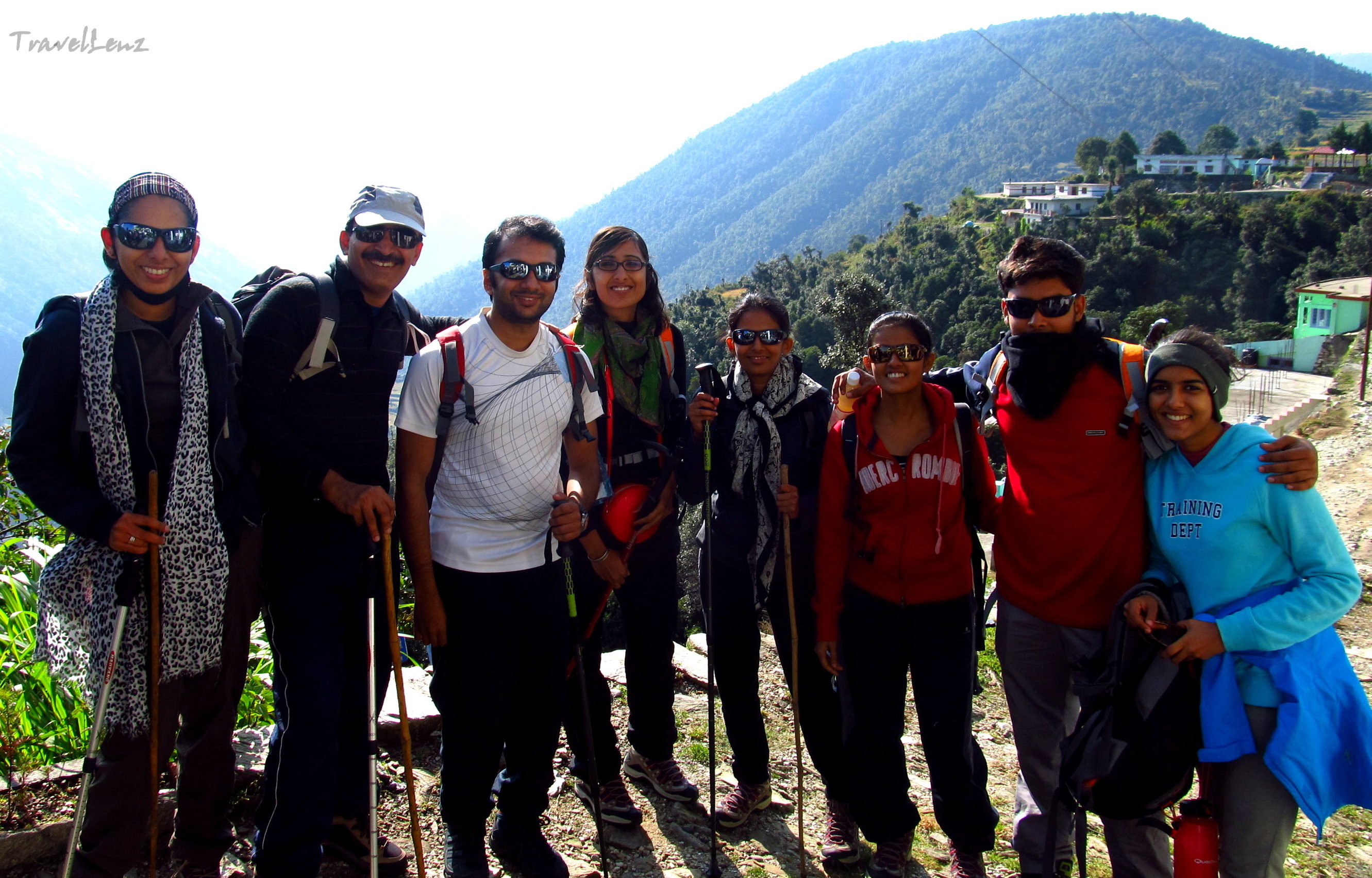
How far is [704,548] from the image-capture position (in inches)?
141

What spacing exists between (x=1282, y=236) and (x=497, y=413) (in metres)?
71.8

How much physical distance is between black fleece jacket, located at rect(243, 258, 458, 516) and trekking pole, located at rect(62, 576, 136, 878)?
51 centimetres

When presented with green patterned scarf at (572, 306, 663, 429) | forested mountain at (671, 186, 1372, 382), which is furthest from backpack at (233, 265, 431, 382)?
forested mountain at (671, 186, 1372, 382)

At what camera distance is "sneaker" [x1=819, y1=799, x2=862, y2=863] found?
3.34 m

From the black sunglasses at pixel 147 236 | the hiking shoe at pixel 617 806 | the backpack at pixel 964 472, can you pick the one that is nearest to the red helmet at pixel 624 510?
the backpack at pixel 964 472

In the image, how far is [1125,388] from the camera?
2912 millimetres

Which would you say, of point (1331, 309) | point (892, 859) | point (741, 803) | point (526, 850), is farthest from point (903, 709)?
point (1331, 309)

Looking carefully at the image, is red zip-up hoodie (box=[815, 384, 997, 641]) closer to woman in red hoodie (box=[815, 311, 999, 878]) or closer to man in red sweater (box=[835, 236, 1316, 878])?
woman in red hoodie (box=[815, 311, 999, 878])

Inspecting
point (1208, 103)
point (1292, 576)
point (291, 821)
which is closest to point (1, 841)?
point (291, 821)

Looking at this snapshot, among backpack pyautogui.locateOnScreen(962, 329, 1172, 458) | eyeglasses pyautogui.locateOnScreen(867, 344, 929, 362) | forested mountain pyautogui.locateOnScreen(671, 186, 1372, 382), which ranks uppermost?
forested mountain pyautogui.locateOnScreen(671, 186, 1372, 382)

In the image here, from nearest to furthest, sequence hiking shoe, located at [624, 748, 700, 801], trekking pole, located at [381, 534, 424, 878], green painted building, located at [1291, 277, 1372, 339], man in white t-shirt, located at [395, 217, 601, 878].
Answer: trekking pole, located at [381, 534, 424, 878]
man in white t-shirt, located at [395, 217, 601, 878]
hiking shoe, located at [624, 748, 700, 801]
green painted building, located at [1291, 277, 1372, 339]

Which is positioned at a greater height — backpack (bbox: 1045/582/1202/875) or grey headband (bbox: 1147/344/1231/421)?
grey headband (bbox: 1147/344/1231/421)

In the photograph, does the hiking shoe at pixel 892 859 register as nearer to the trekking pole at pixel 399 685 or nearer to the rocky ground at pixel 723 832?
the rocky ground at pixel 723 832

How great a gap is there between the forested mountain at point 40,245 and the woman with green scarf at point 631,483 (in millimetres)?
121179
